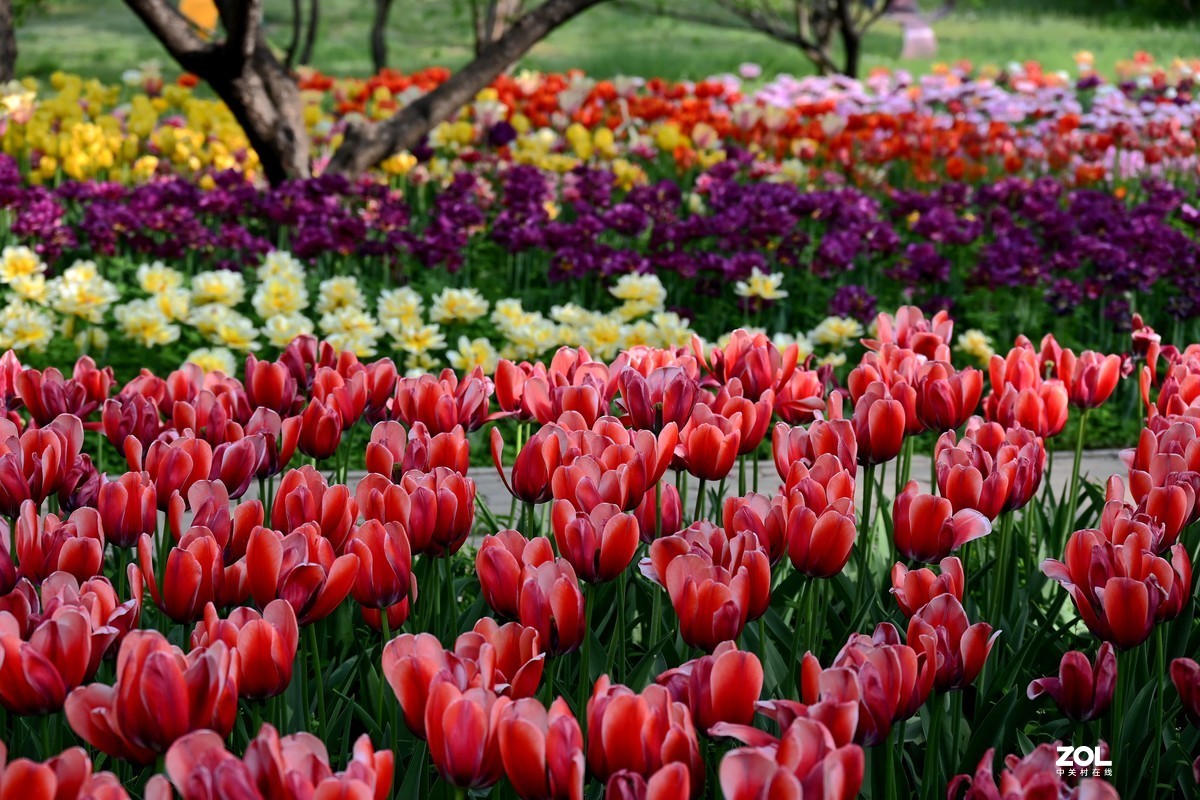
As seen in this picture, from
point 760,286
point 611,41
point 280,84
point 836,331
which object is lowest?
point 836,331

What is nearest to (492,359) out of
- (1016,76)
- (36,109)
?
(36,109)

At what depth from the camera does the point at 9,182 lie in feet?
21.5

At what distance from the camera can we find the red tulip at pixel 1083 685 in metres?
1.74

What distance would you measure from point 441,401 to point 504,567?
74 cm

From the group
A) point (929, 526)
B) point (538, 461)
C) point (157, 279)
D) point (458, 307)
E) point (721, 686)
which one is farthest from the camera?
point (157, 279)

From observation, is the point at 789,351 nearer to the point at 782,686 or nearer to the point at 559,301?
the point at 782,686

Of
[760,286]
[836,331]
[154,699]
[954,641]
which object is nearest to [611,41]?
[760,286]

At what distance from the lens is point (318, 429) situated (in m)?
2.45

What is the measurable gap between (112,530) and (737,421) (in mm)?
957

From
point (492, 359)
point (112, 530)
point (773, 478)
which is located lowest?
point (773, 478)

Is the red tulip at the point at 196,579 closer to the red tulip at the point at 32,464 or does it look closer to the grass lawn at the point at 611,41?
the red tulip at the point at 32,464

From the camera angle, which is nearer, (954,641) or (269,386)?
(954,641)

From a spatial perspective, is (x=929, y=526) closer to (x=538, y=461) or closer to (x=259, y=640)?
(x=538, y=461)

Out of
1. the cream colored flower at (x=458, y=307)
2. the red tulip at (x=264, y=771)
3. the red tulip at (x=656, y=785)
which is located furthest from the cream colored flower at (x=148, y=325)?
the red tulip at (x=656, y=785)
